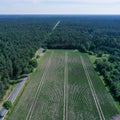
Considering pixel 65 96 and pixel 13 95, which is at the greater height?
pixel 13 95

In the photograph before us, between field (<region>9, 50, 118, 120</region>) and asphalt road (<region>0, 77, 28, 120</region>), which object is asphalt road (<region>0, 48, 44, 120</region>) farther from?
field (<region>9, 50, 118, 120</region>)

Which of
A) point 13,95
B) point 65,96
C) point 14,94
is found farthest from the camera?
point 14,94

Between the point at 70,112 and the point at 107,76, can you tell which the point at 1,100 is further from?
the point at 107,76

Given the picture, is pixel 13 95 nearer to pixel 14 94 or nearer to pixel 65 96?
pixel 14 94

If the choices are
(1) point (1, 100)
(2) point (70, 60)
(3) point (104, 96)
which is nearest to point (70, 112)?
(3) point (104, 96)

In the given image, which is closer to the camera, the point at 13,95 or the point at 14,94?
the point at 13,95

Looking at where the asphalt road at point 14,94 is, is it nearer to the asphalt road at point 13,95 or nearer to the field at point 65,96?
the asphalt road at point 13,95

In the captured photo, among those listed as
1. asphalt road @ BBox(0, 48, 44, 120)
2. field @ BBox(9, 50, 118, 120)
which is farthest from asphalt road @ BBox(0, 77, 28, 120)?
field @ BBox(9, 50, 118, 120)

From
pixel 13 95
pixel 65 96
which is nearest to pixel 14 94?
pixel 13 95
